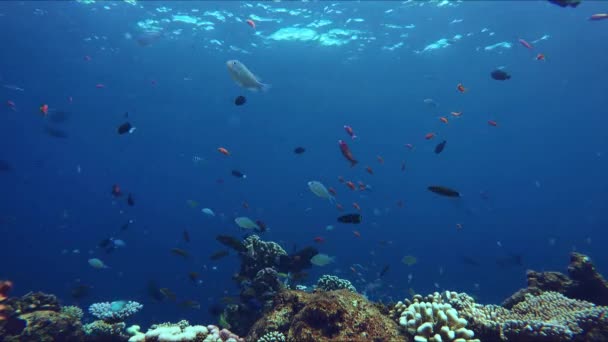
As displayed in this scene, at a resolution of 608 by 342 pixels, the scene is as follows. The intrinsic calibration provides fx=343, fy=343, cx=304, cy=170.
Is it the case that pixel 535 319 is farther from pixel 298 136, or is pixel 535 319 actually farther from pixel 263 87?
pixel 298 136

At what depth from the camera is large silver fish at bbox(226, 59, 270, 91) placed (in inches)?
309

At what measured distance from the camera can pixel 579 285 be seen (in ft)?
27.3

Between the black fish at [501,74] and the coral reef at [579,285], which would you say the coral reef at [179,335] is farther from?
the black fish at [501,74]

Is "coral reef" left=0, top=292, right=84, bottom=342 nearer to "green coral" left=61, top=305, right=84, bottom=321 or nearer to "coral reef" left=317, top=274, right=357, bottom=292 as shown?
"green coral" left=61, top=305, right=84, bottom=321

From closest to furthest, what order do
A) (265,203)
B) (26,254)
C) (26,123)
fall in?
(26,123) → (26,254) → (265,203)

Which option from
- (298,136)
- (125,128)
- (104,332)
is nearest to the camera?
(104,332)

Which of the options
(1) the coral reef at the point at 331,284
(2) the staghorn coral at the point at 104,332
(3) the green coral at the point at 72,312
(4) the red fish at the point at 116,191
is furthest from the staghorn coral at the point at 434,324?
(4) the red fish at the point at 116,191

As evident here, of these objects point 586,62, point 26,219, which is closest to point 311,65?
point 586,62

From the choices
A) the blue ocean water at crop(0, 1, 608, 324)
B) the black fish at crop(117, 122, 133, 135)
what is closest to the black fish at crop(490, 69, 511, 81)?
the black fish at crop(117, 122, 133, 135)

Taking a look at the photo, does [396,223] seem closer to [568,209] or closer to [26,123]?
[568,209]

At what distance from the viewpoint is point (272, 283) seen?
811 cm

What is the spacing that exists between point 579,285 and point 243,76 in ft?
31.1

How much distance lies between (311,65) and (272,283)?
32412 mm

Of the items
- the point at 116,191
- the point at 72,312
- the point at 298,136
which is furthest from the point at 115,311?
the point at 298,136
